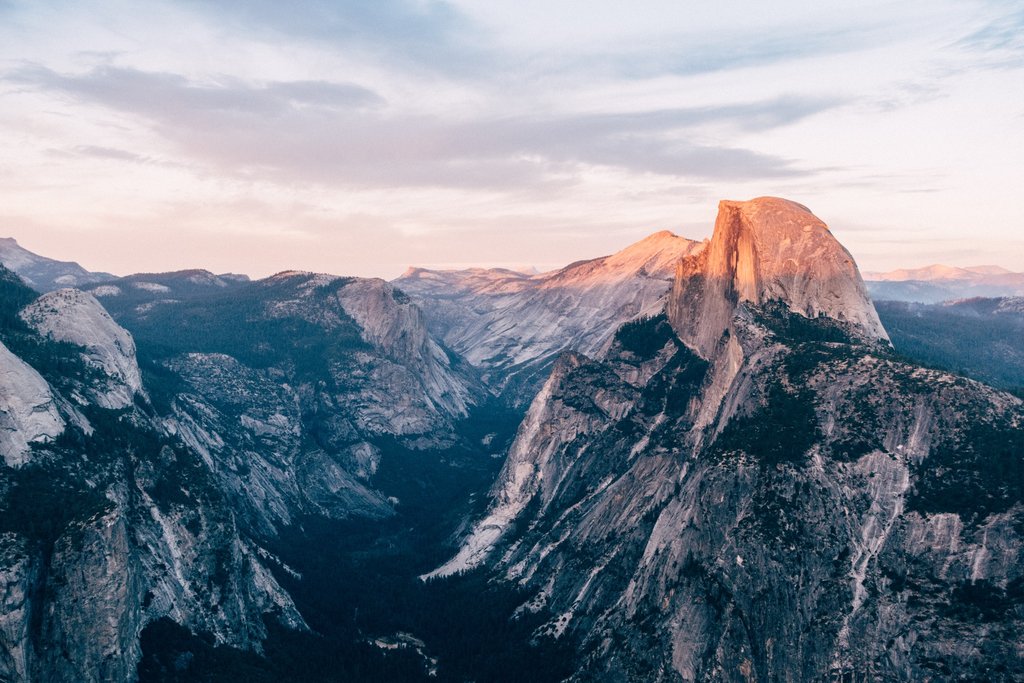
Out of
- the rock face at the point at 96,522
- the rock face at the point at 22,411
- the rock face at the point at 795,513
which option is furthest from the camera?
the rock face at the point at 22,411

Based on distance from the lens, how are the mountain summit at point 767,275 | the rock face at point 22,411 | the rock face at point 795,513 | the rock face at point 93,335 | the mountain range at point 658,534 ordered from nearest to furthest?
the mountain range at point 658,534 < the rock face at point 795,513 < the rock face at point 22,411 < the rock face at point 93,335 < the mountain summit at point 767,275

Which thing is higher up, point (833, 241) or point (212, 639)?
point (833, 241)

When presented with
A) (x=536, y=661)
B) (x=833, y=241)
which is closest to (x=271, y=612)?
(x=536, y=661)

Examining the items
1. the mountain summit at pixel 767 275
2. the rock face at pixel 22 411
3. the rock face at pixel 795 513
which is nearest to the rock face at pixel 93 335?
the rock face at pixel 22 411

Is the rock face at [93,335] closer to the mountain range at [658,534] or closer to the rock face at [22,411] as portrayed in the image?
the mountain range at [658,534]

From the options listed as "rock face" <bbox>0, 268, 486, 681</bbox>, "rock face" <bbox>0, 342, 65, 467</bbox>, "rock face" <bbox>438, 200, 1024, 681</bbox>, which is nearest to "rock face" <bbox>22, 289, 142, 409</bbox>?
"rock face" <bbox>0, 268, 486, 681</bbox>

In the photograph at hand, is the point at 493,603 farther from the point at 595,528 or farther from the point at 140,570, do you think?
the point at 140,570

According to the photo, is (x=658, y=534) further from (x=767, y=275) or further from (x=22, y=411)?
(x=22, y=411)
